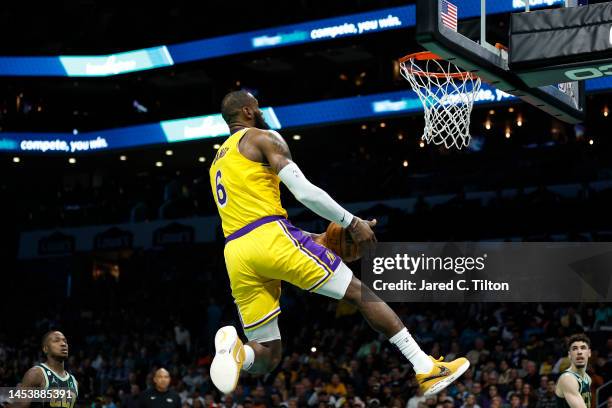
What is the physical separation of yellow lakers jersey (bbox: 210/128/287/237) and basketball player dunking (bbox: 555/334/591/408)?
366 cm

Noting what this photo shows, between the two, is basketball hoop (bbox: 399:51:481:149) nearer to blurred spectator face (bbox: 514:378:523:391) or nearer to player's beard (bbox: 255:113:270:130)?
player's beard (bbox: 255:113:270:130)

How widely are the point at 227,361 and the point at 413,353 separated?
3.56ft

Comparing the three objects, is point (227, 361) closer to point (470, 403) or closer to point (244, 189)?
point (244, 189)

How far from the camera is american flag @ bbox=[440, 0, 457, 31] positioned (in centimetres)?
748

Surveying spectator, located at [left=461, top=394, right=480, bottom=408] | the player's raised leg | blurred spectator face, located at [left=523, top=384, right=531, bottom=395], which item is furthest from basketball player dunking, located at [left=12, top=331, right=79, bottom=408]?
blurred spectator face, located at [left=523, top=384, right=531, bottom=395]

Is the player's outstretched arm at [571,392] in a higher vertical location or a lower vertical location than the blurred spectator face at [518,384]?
lower

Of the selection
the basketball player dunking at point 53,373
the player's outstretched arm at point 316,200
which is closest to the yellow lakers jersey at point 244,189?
the player's outstretched arm at point 316,200

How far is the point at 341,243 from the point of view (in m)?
5.99

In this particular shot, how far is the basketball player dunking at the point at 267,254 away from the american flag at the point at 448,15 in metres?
2.08

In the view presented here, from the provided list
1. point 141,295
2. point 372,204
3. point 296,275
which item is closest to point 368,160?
point 372,204

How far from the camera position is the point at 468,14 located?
912 centimetres

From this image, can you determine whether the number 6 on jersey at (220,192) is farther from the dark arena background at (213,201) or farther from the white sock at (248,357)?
the dark arena background at (213,201)

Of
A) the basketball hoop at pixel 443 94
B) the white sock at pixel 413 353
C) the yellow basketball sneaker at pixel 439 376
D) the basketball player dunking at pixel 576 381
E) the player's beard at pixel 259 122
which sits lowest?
the yellow basketball sneaker at pixel 439 376

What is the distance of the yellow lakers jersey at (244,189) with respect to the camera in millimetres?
5879
